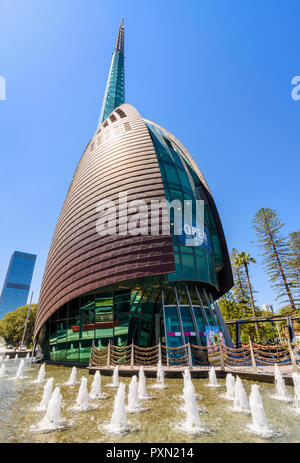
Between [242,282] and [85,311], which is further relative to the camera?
[242,282]

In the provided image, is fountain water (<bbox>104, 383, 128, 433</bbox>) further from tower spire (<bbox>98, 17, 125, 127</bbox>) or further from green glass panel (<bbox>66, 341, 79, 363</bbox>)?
tower spire (<bbox>98, 17, 125, 127</bbox>)

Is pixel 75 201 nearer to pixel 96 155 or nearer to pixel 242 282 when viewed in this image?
pixel 96 155

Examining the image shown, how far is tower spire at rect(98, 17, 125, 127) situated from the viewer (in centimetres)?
7069

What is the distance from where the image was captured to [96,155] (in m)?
25.5

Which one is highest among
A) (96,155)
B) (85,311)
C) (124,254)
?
(96,155)

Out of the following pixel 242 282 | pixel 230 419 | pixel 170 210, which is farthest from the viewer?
pixel 242 282

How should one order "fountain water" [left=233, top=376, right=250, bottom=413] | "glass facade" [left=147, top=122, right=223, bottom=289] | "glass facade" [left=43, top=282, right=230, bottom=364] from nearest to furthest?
1. "fountain water" [left=233, top=376, right=250, bottom=413]
2. "glass facade" [left=43, top=282, right=230, bottom=364]
3. "glass facade" [left=147, top=122, right=223, bottom=289]

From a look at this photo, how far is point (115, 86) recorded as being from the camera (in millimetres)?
77250

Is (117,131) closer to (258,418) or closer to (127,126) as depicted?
(127,126)

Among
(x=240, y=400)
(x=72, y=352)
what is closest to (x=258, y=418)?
(x=240, y=400)

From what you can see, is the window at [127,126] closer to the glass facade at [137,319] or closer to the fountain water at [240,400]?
the glass facade at [137,319]

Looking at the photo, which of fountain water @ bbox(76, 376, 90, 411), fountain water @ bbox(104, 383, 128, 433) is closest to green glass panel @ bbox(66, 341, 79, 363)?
fountain water @ bbox(76, 376, 90, 411)
